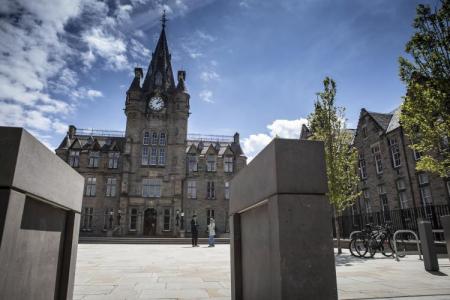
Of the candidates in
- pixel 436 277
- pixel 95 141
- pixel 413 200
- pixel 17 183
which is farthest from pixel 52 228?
pixel 95 141

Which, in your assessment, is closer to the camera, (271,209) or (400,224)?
(271,209)

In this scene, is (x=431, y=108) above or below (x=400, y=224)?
above

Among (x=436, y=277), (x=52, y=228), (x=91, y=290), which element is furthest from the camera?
(x=436, y=277)

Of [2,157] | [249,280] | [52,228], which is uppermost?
[2,157]

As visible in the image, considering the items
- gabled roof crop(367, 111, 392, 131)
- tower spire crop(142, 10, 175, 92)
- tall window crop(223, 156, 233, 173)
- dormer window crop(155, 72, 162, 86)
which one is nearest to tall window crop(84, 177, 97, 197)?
tower spire crop(142, 10, 175, 92)

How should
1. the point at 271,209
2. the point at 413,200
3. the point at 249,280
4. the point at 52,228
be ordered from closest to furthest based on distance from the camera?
1. the point at 271,209
2. the point at 52,228
3. the point at 249,280
4. the point at 413,200

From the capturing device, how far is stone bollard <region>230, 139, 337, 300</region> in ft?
8.43

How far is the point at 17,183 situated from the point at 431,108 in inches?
510

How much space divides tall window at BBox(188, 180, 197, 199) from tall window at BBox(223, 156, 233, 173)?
4.61m

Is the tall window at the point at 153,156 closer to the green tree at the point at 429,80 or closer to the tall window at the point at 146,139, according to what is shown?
the tall window at the point at 146,139

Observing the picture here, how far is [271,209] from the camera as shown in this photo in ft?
9.27

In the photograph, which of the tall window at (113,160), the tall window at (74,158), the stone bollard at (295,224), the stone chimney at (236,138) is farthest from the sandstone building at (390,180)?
the tall window at (74,158)

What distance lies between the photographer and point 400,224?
19.0m

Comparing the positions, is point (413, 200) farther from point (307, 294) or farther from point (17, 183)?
point (17, 183)
